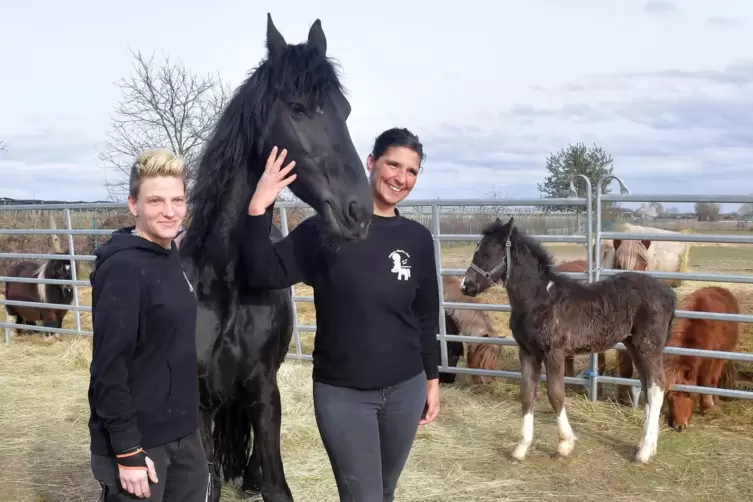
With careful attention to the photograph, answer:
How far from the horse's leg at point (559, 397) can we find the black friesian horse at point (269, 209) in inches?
76.3

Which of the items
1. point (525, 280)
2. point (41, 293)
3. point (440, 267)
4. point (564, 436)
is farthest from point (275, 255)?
point (41, 293)

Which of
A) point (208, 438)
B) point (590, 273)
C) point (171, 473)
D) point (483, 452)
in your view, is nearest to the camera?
point (171, 473)

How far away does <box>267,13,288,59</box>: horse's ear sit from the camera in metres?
2.22

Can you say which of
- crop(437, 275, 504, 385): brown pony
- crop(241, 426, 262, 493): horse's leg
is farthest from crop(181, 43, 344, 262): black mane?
crop(437, 275, 504, 385): brown pony

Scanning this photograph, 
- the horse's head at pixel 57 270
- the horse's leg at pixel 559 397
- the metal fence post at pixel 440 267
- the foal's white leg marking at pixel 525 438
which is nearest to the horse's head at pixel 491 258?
the horse's leg at pixel 559 397

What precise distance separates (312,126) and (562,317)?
256cm

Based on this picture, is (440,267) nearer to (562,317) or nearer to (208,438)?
(562,317)

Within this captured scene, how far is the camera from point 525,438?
412 cm

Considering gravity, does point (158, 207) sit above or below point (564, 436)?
above

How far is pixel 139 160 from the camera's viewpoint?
6.17 feet

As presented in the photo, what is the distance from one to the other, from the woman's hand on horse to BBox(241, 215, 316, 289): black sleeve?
0.12ft

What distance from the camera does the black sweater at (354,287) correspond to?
1977 millimetres

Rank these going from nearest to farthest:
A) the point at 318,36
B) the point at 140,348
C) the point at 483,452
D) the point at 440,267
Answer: the point at 140,348 < the point at 318,36 < the point at 483,452 < the point at 440,267

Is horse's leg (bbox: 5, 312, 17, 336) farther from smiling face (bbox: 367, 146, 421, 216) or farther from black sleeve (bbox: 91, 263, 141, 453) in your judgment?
smiling face (bbox: 367, 146, 421, 216)
